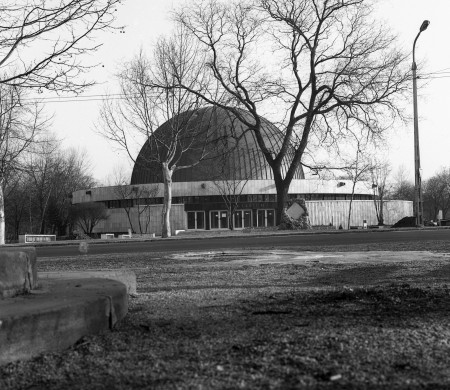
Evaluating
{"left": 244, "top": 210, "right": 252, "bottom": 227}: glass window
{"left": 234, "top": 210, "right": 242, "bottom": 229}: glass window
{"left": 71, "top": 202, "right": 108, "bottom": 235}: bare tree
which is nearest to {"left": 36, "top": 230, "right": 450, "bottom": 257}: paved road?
{"left": 71, "top": 202, "right": 108, "bottom": 235}: bare tree

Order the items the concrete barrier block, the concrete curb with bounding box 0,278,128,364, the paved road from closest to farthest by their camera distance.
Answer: the concrete curb with bounding box 0,278,128,364
the concrete barrier block
the paved road

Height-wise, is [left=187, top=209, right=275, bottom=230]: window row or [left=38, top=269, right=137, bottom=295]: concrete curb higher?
[left=187, top=209, right=275, bottom=230]: window row

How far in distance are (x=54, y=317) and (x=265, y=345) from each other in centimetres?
123

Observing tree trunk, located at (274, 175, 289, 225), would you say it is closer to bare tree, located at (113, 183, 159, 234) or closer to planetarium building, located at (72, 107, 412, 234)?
planetarium building, located at (72, 107, 412, 234)

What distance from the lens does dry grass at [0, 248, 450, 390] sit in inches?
104

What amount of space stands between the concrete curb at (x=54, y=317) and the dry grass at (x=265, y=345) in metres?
0.08

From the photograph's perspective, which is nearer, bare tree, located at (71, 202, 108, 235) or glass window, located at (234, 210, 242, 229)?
bare tree, located at (71, 202, 108, 235)

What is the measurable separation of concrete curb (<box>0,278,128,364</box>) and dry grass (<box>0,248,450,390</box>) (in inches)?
3.0

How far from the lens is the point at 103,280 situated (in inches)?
191

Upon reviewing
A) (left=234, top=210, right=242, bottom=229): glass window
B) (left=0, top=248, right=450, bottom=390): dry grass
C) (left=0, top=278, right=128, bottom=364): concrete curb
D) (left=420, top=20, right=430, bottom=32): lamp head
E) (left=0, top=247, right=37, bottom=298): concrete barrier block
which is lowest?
(left=0, top=248, right=450, bottom=390): dry grass

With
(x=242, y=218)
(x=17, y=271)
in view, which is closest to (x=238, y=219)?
(x=242, y=218)

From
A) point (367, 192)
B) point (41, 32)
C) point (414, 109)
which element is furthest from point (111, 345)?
point (367, 192)

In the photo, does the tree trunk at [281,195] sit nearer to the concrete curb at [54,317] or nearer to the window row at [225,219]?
the window row at [225,219]

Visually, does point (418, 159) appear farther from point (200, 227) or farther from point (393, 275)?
point (200, 227)
